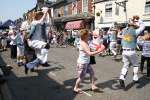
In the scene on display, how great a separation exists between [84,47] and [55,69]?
4860 millimetres

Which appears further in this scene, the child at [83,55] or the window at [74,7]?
the window at [74,7]

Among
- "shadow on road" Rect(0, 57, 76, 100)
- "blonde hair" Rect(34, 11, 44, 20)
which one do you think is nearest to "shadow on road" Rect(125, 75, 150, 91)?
"shadow on road" Rect(0, 57, 76, 100)

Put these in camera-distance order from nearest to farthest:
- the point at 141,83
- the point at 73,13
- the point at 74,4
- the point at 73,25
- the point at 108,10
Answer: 1. the point at 141,83
2. the point at 108,10
3. the point at 73,25
4. the point at 74,4
5. the point at 73,13

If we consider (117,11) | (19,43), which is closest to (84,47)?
(19,43)

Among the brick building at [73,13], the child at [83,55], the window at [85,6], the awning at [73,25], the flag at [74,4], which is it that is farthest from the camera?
the flag at [74,4]

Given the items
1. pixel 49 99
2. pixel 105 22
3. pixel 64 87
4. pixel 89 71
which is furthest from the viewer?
pixel 105 22

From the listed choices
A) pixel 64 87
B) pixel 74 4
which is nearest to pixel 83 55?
pixel 64 87

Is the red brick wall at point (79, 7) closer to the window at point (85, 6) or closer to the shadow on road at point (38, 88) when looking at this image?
the window at point (85, 6)

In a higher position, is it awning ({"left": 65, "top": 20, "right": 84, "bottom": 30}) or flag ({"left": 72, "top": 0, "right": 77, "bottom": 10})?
flag ({"left": 72, "top": 0, "right": 77, "bottom": 10})

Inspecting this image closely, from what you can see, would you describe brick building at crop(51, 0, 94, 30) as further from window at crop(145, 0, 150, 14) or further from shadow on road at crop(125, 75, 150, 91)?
shadow on road at crop(125, 75, 150, 91)

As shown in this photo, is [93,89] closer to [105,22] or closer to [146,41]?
[146,41]

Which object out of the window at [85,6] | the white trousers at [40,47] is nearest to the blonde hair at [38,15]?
the white trousers at [40,47]

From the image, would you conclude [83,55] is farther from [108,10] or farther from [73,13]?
[73,13]

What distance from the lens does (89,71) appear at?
28.9 feet
